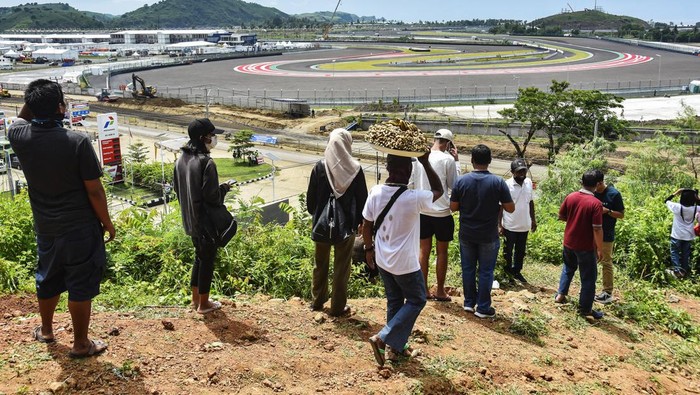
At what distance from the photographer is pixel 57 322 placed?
447cm

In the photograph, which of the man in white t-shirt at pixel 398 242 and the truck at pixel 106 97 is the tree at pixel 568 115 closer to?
the man in white t-shirt at pixel 398 242

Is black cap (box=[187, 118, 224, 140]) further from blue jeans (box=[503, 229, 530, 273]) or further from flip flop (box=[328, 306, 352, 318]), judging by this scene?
blue jeans (box=[503, 229, 530, 273])

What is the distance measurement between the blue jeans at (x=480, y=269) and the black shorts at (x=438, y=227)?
223 millimetres

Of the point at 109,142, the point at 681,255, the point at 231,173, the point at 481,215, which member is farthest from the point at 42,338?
the point at 231,173

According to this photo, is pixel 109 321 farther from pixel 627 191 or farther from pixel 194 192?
pixel 627 191

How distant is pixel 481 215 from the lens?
5348mm

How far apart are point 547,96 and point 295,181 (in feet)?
45.9

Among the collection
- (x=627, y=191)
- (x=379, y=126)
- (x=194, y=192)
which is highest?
(x=379, y=126)

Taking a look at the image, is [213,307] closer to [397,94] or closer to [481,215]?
[481,215]

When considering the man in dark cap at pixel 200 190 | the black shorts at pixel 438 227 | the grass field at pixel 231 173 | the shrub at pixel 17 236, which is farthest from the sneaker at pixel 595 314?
the grass field at pixel 231 173

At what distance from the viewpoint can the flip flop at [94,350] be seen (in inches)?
153

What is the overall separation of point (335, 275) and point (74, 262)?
206 centimetres

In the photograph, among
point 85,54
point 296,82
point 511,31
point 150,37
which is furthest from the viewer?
point 511,31

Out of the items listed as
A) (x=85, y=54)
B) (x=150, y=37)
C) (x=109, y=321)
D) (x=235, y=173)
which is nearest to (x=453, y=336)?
(x=109, y=321)
